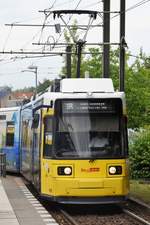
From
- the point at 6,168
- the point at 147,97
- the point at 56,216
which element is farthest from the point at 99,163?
the point at 147,97

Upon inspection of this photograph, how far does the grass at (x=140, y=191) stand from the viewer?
69.4ft

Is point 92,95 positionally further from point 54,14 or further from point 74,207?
point 54,14

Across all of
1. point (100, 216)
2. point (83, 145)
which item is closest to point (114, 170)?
point (83, 145)

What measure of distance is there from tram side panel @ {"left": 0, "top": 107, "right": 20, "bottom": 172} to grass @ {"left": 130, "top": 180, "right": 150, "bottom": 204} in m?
7.07

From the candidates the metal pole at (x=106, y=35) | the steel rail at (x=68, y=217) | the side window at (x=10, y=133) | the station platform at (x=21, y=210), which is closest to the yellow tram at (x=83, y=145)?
the steel rail at (x=68, y=217)

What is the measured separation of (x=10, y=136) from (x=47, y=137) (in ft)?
52.7

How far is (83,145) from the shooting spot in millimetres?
17500

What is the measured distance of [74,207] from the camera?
19.5 meters

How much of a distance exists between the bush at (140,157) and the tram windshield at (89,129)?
11990 millimetres

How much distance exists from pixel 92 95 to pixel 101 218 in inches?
119

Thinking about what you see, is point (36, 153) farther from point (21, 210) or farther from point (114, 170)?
point (114, 170)

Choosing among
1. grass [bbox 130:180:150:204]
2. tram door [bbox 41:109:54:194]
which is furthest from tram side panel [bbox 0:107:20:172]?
tram door [bbox 41:109:54:194]

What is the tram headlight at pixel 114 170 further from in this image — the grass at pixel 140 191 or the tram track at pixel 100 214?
the grass at pixel 140 191

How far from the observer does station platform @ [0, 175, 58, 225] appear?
1509 centimetres
